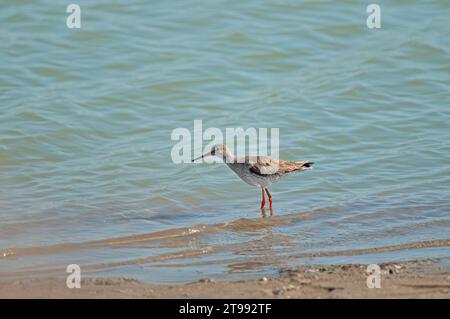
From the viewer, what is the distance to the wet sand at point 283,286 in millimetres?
6004

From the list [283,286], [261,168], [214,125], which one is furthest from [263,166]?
[283,286]

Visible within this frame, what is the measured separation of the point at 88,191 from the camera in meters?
9.60

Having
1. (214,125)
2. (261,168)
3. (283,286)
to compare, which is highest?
(214,125)

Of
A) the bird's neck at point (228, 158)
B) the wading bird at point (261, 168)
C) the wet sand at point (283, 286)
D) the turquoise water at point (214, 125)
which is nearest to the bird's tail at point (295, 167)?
the wading bird at point (261, 168)

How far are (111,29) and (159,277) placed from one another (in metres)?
7.87

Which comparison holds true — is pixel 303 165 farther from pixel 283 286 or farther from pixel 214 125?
pixel 283 286

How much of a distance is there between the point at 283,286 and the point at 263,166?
3706 millimetres

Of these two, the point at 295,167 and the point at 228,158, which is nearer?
the point at 295,167

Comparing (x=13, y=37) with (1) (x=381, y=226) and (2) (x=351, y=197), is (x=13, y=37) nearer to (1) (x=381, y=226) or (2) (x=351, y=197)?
(2) (x=351, y=197)

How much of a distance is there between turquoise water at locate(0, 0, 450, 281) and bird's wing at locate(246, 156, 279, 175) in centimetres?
39

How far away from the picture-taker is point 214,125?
1145 centimetres

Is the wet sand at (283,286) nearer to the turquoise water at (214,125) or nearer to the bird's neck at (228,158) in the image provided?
the turquoise water at (214,125)

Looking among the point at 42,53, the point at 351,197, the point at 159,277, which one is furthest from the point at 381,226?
the point at 42,53

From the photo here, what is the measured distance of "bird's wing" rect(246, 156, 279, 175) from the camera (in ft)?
32.1
